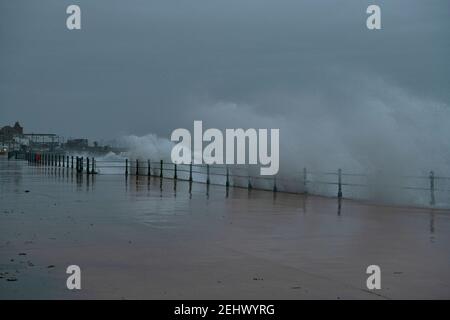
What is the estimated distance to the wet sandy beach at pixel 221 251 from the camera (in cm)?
761

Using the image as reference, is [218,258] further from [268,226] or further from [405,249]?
[268,226]

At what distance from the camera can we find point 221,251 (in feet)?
33.8

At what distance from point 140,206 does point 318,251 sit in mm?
8808

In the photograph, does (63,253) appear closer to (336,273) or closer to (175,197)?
(336,273)

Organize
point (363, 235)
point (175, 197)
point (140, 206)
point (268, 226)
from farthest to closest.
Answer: point (175, 197) → point (140, 206) → point (268, 226) → point (363, 235)

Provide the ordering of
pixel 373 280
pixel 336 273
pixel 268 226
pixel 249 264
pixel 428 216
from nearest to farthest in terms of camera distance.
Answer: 1. pixel 373 280
2. pixel 336 273
3. pixel 249 264
4. pixel 268 226
5. pixel 428 216

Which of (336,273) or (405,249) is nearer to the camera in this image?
(336,273)

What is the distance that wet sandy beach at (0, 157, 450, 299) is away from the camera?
7.61 metres

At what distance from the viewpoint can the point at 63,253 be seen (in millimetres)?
9953
